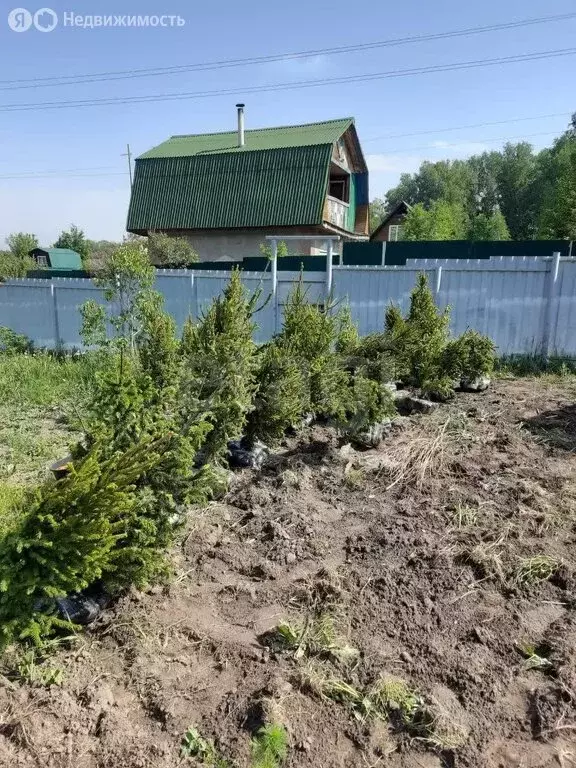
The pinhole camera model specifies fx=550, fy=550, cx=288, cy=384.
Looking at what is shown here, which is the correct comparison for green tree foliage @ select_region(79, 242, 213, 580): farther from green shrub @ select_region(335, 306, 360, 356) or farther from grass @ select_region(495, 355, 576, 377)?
grass @ select_region(495, 355, 576, 377)

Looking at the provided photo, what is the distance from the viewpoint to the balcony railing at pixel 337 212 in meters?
22.2

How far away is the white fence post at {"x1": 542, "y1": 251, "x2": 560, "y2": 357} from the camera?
8.69 metres

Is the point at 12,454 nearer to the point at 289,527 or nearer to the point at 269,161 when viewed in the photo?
the point at 289,527

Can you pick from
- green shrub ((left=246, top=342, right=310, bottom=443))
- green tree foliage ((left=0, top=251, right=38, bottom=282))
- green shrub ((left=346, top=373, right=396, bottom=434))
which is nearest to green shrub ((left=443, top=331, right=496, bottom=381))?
green shrub ((left=346, top=373, right=396, bottom=434))

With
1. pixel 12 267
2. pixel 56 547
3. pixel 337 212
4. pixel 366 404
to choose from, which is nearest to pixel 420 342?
pixel 366 404

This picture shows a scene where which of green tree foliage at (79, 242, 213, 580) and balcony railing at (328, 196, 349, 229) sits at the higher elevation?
balcony railing at (328, 196, 349, 229)

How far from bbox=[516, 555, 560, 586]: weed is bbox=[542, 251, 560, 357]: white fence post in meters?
6.50

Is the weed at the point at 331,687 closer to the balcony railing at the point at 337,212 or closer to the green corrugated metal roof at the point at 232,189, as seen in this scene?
the green corrugated metal roof at the point at 232,189

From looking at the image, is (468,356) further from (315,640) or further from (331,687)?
(331,687)

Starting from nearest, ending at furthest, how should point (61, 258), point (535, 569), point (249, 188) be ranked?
point (535, 569) < point (249, 188) < point (61, 258)

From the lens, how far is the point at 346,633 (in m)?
2.52

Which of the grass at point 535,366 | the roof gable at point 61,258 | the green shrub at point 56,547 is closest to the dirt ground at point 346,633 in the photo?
the green shrub at point 56,547

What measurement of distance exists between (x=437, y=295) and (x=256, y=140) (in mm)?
17275

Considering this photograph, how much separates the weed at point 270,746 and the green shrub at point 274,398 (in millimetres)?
2739
